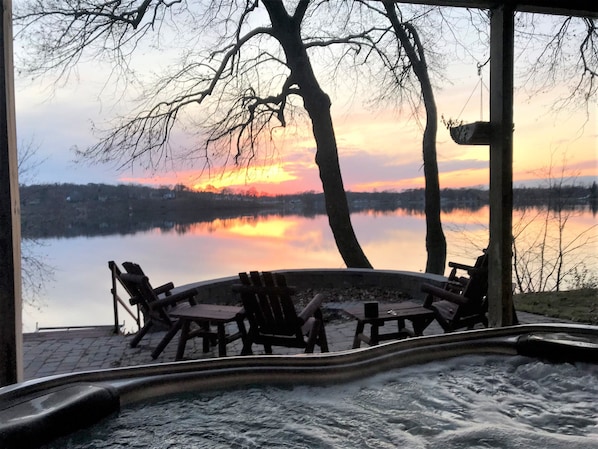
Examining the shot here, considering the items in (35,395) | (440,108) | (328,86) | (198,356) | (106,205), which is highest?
(328,86)

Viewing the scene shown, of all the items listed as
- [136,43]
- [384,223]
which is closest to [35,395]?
[136,43]

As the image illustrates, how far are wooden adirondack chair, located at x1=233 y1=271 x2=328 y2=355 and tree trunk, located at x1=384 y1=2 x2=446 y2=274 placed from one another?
612 cm

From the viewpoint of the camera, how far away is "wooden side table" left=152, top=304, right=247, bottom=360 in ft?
11.6

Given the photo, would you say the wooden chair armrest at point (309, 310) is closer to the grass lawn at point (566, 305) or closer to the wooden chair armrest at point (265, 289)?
the wooden chair armrest at point (265, 289)

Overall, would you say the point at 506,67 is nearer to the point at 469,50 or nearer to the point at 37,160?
the point at 469,50

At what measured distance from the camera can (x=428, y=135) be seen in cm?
903

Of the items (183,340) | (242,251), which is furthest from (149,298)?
(242,251)

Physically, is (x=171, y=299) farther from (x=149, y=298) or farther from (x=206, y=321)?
(x=206, y=321)

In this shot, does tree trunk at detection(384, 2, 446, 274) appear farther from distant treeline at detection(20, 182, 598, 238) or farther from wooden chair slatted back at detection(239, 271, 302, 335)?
wooden chair slatted back at detection(239, 271, 302, 335)

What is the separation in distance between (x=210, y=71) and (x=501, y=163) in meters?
6.93

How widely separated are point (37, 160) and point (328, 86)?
661 cm

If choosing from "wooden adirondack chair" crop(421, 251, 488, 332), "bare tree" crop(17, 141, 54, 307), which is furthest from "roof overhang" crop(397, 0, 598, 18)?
"bare tree" crop(17, 141, 54, 307)

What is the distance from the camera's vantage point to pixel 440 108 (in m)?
9.01

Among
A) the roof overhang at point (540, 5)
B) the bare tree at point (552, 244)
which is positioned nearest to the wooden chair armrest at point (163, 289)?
the roof overhang at point (540, 5)
